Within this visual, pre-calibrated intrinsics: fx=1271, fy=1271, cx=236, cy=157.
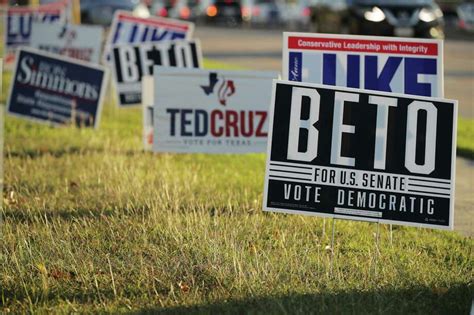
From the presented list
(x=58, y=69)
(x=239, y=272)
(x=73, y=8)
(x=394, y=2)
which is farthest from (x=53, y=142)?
(x=394, y=2)

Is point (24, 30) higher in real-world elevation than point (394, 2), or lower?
lower

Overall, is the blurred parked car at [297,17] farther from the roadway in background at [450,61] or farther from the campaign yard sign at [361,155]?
the campaign yard sign at [361,155]

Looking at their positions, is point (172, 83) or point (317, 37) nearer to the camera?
point (317, 37)

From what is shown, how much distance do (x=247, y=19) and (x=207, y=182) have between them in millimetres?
48015

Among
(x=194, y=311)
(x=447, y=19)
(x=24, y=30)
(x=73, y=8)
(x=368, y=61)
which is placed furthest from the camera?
(x=447, y=19)

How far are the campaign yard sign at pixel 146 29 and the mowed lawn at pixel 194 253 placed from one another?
409 centimetres

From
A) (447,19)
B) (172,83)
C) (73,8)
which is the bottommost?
(172,83)

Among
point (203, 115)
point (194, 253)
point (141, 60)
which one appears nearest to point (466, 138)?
point (141, 60)

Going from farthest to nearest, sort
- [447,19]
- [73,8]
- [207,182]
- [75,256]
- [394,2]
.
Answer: [447,19]
[394,2]
[73,8]
[207,182]
[75,256]

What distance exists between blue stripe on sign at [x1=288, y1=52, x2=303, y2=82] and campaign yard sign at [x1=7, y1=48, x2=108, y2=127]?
552 cm

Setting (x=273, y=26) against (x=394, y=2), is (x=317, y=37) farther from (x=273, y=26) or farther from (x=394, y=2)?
(x=273, y=26)

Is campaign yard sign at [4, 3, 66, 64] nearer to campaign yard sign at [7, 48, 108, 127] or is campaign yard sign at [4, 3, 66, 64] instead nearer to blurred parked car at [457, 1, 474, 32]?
campaign yard sign at [7, 48, 108, 127]

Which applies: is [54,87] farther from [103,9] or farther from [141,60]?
[103,9]

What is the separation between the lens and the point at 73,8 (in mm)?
25266
